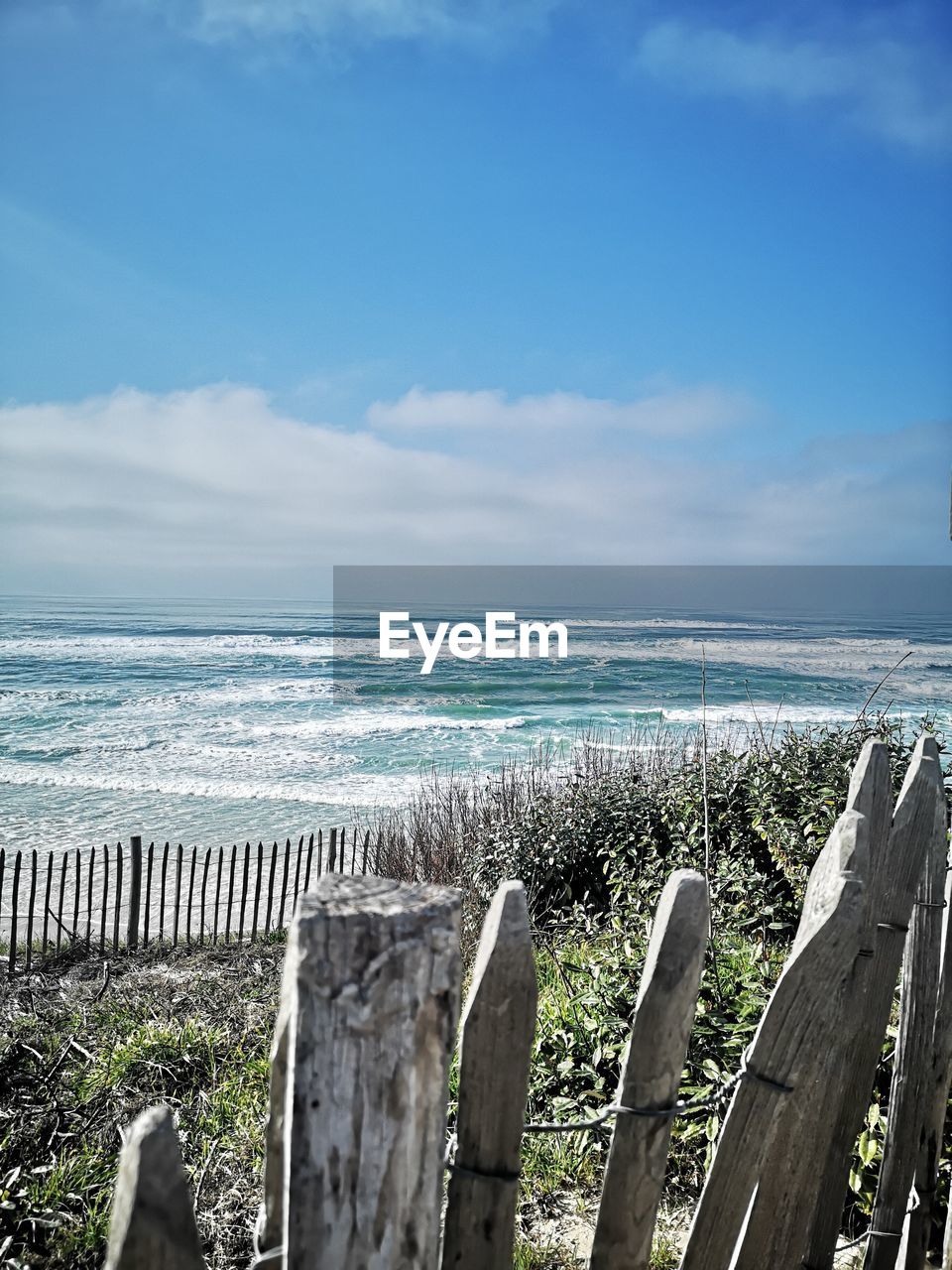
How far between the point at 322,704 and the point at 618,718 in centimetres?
1133

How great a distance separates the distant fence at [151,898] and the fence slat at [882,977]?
220 inches

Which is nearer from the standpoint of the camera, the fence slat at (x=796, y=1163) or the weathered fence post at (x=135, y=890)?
the fence slat at (x=796, y=1163)

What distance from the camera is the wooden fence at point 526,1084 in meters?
0.81

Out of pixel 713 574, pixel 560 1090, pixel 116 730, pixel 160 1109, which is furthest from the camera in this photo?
pixel 713 574

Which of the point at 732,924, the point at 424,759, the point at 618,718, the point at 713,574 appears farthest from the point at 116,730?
the point at 713,574

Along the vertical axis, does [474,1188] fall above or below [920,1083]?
above

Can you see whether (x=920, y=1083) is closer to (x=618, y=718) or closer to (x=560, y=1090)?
(x=560, y=1090)

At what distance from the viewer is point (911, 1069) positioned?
5.91 feet

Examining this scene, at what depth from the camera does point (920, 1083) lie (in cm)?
180

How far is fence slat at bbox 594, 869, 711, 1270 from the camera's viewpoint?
1194 mm

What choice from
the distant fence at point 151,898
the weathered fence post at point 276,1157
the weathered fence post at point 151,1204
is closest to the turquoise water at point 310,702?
the distant fence at point 151,898

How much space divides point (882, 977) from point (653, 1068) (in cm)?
80

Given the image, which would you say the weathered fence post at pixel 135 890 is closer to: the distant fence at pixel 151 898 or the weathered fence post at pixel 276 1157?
the distant fence at pixel 151 898

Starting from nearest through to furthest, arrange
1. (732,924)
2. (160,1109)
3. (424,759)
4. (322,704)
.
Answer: (160,1109)
(732,924)
(424,759)
(322,704)
